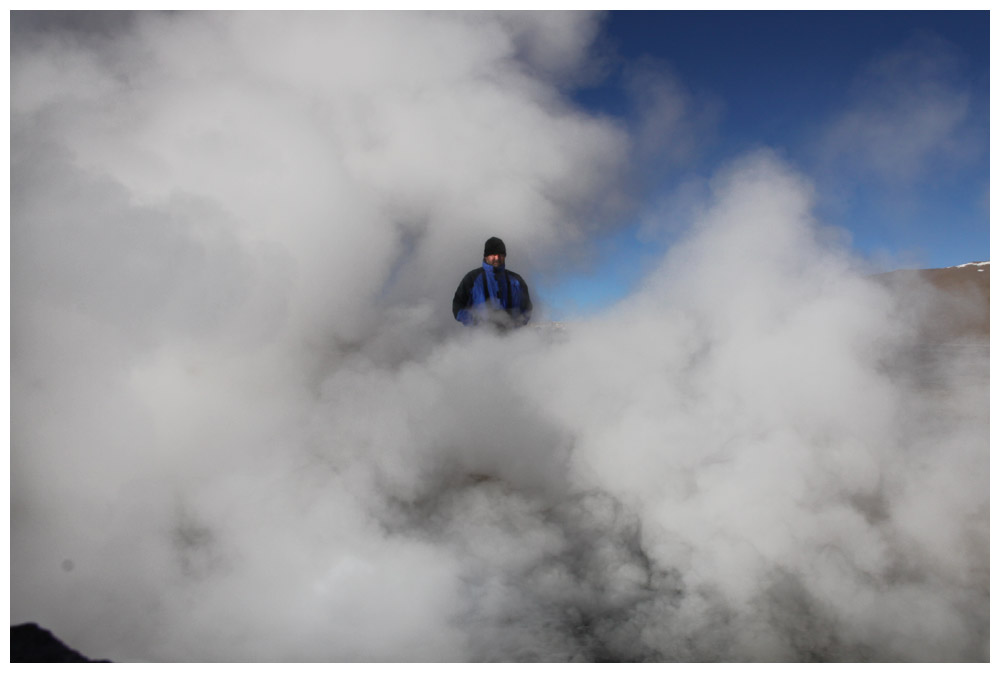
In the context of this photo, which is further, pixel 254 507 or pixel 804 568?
pixel 254 507

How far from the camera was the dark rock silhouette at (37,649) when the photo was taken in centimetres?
128

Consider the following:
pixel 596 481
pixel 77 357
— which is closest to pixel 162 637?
pixel 77 357

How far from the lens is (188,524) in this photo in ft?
6.91

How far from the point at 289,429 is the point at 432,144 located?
2492 millimetres

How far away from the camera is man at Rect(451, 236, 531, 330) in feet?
10.4

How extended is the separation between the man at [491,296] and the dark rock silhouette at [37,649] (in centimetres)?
233

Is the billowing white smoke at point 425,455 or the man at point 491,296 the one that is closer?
the billowing white smoke at point 425,455

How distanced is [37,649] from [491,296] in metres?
2.52

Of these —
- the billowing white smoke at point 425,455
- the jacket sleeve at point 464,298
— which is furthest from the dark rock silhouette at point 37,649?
the jacket sleeve at point 464,298

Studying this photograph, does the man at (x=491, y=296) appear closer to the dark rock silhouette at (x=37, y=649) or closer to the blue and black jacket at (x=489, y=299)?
the blue and black jacket at (x=489, y=299)

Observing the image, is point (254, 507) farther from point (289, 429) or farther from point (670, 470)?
point (670, 470)

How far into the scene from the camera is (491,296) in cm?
318

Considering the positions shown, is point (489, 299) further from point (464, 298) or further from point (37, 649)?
point (37, 649)

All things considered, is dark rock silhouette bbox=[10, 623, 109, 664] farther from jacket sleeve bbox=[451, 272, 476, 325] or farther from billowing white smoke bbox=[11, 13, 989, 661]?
jacket sleeve bbox=[451, 272, 476, 325]
